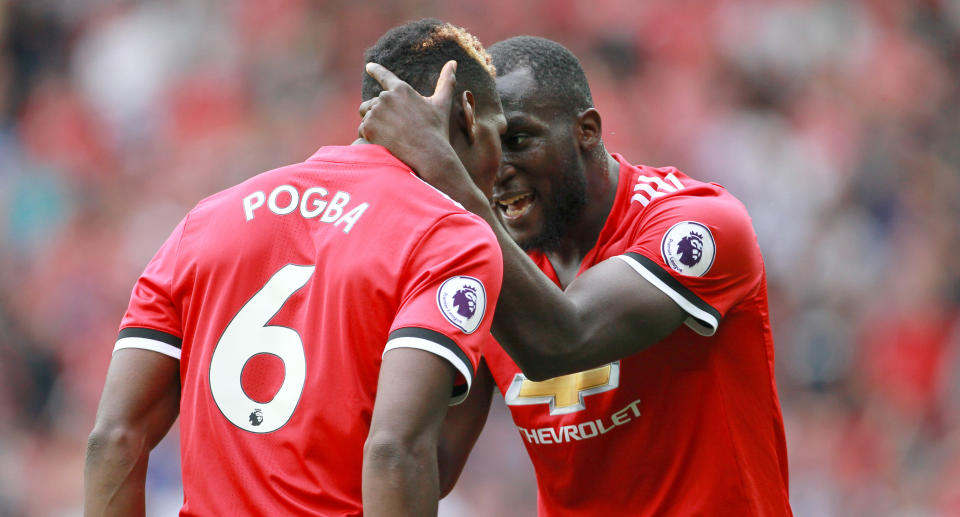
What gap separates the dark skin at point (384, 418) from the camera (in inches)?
91.3

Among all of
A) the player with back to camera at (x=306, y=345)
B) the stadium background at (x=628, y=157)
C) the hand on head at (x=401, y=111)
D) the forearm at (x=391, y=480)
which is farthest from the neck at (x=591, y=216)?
the stadium background at (x=628, y=157)

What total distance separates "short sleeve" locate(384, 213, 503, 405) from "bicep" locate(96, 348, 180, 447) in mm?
628

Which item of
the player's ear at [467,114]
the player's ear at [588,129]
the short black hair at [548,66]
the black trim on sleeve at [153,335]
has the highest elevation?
the player's ear at [467,114]

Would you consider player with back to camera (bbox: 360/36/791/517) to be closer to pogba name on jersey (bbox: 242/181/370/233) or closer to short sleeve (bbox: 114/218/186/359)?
pogba name on jersey (bbox: 242/181/370/233)

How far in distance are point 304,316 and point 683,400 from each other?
5.09 ft

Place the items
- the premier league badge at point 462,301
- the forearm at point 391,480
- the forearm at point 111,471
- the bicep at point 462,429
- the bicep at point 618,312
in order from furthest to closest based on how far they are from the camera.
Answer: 1. the bicep at point 462,429
2. the bicep at point 618,312
3. the forearm at point 111,471
4. the premier league badge at point 462,301
5. the forearm at point 391,480

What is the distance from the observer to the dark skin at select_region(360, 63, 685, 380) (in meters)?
2.82

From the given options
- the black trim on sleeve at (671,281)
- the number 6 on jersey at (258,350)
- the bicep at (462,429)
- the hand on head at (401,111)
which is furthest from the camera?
the bicep at (462,429)

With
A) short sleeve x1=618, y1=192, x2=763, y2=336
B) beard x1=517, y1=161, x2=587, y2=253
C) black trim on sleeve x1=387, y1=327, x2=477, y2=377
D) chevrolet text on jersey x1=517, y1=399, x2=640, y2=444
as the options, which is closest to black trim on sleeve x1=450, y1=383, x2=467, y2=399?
black trim on sleeve x1=387, y1=327, x2=477, y2=377

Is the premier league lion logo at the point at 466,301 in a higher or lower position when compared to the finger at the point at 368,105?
lower

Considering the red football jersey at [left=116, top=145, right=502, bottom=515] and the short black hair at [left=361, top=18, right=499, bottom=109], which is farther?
the short black hair at [left=361, top=18, right=499, bottom=109]

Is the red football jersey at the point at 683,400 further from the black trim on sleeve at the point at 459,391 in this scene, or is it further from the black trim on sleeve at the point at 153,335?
the black trim on sleeve at the point at 153,335

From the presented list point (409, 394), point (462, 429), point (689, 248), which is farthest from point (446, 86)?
point (462, 429)

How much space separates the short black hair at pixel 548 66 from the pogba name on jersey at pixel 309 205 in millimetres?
1556
